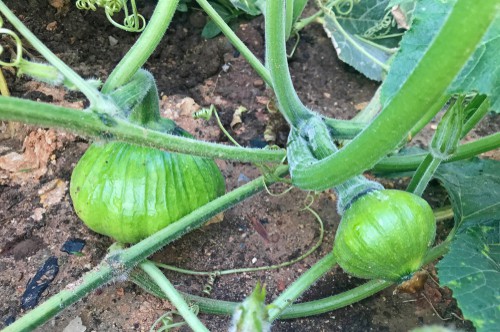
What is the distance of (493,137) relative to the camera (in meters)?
1.60

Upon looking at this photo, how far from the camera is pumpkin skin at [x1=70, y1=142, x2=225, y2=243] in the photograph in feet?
5.28

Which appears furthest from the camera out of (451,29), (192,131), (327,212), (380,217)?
(192,131)

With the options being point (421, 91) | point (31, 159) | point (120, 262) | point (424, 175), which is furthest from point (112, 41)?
point (421, 91)

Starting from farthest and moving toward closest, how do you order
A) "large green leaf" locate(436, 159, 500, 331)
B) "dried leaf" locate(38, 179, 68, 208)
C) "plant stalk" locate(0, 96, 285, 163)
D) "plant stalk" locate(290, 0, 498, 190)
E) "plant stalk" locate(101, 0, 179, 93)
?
"dried leaf" locate(38, 179, 68, 208), "plant stalk" locate(101, 0, 179, 93), "large green leaf" locate(436, 159, 500, 331), "plant stalk" locate(0, 96, 285, 163), "plant stalk" locate(290, 0, 498, 190)

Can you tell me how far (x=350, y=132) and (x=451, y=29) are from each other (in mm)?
859

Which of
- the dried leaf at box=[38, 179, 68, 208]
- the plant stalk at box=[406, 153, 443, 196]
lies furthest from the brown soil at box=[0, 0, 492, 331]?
the plant stalk at box=[406, 153, 443, 196]

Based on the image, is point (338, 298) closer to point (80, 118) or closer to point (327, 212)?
point (327, 212)

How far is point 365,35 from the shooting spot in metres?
2.36

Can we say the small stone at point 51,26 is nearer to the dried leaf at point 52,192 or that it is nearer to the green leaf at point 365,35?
the dried leaf at point 52,192

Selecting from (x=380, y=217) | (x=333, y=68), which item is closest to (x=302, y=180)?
(x=380, y=217)

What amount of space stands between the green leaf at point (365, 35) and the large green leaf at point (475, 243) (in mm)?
638

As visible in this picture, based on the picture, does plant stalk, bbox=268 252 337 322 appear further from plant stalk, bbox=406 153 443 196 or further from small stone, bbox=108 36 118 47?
small stone, bbox=108 36 118 47

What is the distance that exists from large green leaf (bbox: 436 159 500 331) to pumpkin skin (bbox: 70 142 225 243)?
2.28ft

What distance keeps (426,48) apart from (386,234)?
416 mm
